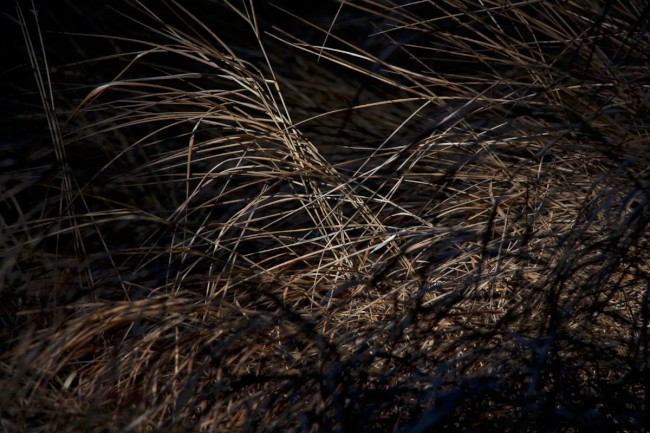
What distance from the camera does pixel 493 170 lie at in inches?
49.9

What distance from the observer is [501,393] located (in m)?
0.95

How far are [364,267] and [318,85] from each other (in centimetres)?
63

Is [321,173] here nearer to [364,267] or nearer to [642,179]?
[364,267]

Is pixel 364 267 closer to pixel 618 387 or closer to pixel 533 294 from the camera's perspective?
pixel 533 294

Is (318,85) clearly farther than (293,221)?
Yes

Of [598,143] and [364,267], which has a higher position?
[598,143]

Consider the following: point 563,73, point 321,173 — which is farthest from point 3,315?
point 563,73

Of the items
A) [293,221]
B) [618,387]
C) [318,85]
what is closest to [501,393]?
[618,387]

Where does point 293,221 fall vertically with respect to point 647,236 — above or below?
below

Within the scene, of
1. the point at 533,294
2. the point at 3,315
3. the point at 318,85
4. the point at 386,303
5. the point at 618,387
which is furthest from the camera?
the point at 318,85

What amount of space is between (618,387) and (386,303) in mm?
374

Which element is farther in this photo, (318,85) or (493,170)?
(318,85)

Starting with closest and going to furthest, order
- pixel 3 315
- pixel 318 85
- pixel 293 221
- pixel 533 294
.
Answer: pixel 533 294
pixel 3 315
pixel 293 221
pixel 318 85

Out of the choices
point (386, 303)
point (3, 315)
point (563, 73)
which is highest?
point (563, 73)
